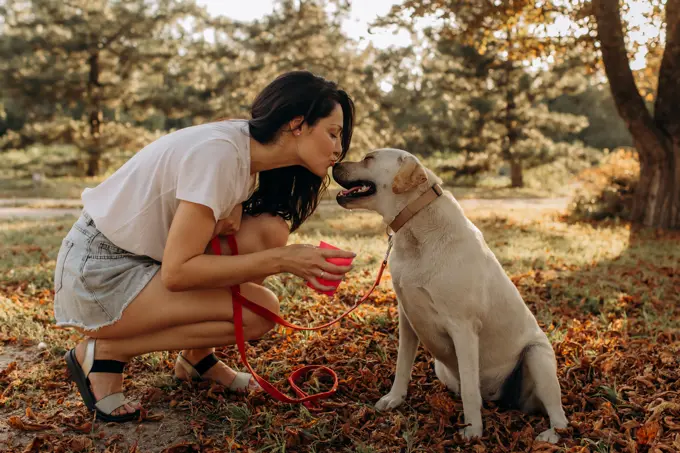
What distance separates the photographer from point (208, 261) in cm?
246

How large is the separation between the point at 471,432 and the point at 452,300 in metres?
0.65

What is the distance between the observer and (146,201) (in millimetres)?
2600

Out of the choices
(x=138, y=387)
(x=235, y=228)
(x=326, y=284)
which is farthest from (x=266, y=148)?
(x=138, y=387)

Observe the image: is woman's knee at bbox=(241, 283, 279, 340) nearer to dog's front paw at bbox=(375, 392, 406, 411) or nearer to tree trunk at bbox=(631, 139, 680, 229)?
dog's front paw at bbox=(375, 392, 406, 411)

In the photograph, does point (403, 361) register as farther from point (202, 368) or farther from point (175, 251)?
point (175, 251)

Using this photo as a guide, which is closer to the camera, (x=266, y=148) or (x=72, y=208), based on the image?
(x=266, y=148)

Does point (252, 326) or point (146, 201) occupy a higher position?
point (146, 201)

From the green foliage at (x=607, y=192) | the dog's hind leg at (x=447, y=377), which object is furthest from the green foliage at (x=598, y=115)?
the dog's hind leg at (x=447, y=377)

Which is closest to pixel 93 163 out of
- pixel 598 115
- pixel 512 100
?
pixel 512 100

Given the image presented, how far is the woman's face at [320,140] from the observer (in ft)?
8.99

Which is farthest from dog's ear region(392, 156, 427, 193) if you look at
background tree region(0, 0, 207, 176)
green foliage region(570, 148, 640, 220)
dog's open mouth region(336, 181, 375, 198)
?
background tree region(0, 0, 207, 176)

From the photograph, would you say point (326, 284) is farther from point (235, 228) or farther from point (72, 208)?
point (72, 208)

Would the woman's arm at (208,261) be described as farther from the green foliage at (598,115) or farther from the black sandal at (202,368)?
the green foliage at (598,115)

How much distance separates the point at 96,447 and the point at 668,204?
9934mm
